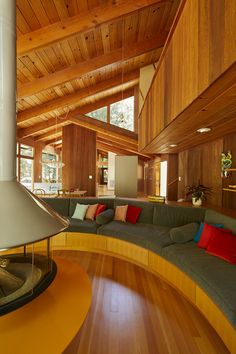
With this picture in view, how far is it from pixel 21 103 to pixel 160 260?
5.24m

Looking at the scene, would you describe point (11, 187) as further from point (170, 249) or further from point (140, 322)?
point (170, 249)

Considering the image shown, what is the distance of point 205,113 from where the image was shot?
221cm

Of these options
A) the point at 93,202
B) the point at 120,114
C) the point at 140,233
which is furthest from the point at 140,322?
the point at 120,114

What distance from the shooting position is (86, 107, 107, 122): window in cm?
770

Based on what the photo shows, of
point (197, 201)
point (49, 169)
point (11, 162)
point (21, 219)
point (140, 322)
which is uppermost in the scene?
point (49, 169)

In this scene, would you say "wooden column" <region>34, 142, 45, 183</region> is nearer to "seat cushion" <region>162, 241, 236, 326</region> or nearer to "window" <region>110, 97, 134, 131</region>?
"window" <region>110, 97, 134, 131</region>

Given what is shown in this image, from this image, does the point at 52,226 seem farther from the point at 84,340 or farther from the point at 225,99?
the point at 225,99

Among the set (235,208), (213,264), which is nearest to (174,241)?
(213,264)

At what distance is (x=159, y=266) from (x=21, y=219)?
2.53 m

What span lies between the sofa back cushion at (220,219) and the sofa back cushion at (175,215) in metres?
0.18

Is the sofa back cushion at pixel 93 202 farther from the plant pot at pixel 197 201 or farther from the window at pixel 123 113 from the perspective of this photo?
the window at pixel 123 113

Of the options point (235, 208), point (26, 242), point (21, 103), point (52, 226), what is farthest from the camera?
point (21, 103)

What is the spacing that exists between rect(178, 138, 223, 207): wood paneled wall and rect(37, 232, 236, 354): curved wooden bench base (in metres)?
1.65

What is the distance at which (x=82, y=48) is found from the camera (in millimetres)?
3934
